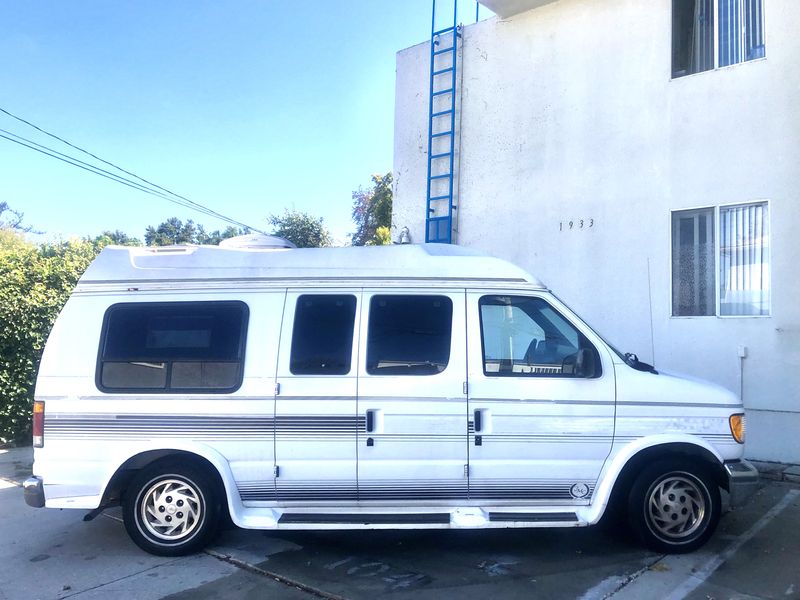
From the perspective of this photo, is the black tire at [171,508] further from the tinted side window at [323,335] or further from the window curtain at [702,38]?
the window curtain at [702,38]

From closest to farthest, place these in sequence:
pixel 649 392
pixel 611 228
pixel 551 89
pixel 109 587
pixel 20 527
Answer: pixel 109 587
pixel 649 392
pixel 20 527
pixel 611 228
pixel 551 89

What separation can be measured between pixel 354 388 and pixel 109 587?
2.28 metres

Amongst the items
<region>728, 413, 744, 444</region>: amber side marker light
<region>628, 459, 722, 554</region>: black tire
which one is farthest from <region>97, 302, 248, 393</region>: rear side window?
<region>728, 413, 744, 444</region>: amber side marker light

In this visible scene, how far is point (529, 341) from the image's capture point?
531 cm

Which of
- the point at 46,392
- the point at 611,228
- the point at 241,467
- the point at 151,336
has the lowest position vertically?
the point at 241,467

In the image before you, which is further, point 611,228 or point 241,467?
point 611,228

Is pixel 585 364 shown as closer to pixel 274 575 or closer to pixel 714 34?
pixel 274 575

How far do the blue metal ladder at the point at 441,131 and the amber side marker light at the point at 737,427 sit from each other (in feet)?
21.0

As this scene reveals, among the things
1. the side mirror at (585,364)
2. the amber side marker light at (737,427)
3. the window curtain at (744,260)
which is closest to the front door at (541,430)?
the side mirror at (585,364)

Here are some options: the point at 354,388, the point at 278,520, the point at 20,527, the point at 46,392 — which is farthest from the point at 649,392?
the point at 20,527

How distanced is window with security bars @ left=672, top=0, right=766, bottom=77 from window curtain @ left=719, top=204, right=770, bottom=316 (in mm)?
2001

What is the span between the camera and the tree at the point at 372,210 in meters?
27.9

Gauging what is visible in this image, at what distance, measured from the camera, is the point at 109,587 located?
4.83 meters

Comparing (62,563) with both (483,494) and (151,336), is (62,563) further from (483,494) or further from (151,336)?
(483,494)
